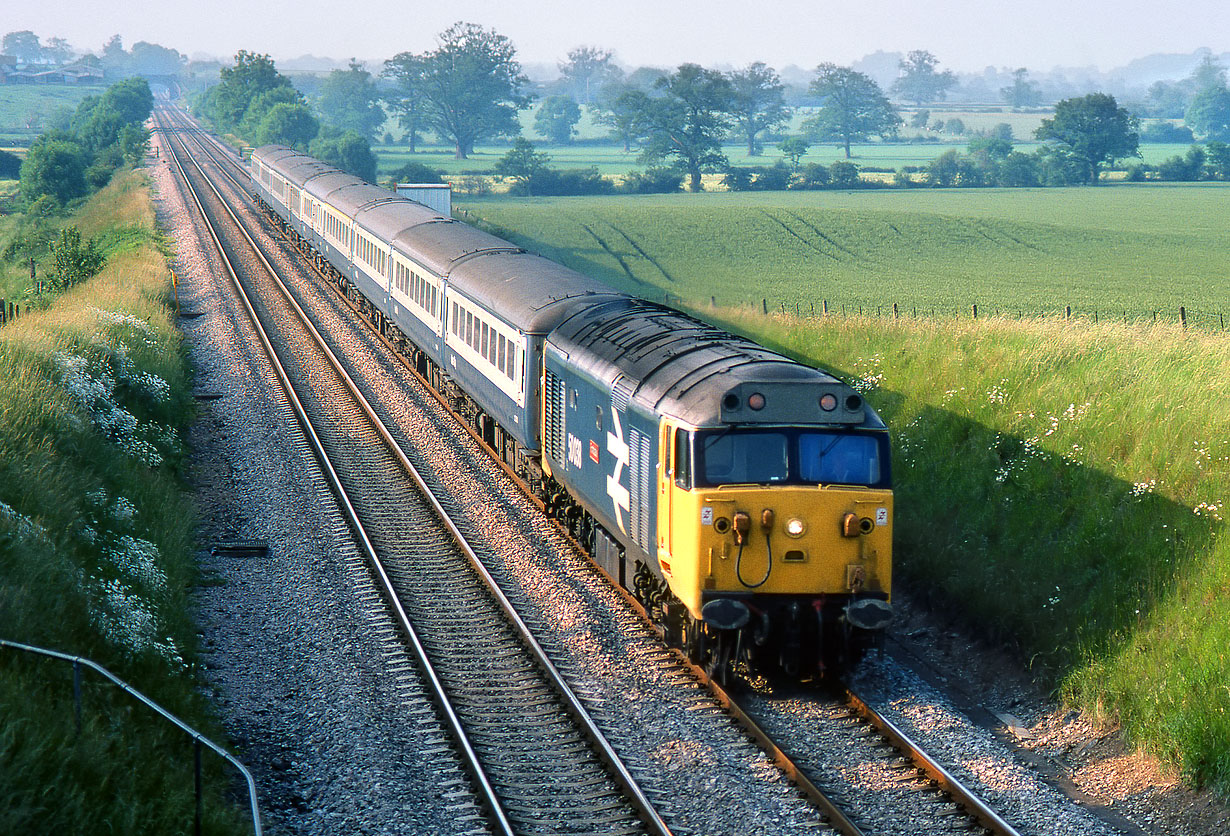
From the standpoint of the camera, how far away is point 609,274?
204ft

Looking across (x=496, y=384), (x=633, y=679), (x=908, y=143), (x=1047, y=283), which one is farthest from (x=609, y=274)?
(x=908, y=143)

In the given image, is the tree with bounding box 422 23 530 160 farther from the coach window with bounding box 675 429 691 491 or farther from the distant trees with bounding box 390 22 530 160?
the coach window with bounding box 675 429 691 491

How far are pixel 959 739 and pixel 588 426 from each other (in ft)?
21.0

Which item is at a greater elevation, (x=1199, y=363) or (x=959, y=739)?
(x=1199, y=363)

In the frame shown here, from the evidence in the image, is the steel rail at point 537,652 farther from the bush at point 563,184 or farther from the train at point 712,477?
the bush at point 563,184

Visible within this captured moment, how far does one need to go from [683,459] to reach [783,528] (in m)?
1.24

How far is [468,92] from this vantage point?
162625mm

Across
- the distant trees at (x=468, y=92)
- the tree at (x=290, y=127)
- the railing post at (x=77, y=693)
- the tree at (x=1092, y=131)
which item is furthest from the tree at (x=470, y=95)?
the railing post at (x=77, y=693)

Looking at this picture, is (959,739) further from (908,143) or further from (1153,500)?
(908,143)

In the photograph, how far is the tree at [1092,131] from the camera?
111562 mm

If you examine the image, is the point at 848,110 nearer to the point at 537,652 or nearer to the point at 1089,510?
the point at 1089,510

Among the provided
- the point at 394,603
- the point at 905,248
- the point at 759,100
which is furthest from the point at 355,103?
the point at 394,603

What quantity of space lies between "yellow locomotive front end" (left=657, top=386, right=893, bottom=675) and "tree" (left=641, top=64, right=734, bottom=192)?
11087cm

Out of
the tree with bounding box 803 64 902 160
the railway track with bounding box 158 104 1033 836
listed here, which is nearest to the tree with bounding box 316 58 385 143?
the tree with bounding box 803 64 902 160
